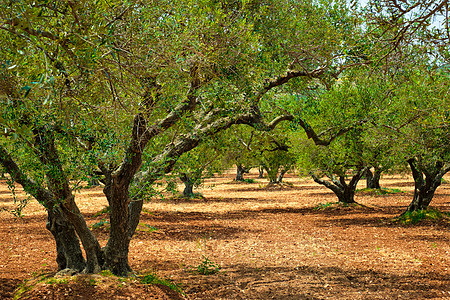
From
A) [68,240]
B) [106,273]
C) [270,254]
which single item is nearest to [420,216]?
[270,254]

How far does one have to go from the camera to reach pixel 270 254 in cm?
1262

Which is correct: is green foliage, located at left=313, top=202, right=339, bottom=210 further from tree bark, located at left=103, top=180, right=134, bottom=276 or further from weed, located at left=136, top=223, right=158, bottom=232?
tree bark, located at left=103, top=180, right=134, bottom=276

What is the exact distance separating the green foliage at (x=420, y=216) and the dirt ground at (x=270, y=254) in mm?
529

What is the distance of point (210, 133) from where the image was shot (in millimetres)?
9008

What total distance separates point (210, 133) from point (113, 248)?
312 cm

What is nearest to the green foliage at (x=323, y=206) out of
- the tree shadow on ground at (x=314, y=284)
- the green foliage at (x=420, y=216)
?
the green foliage at (x=420, y=216)

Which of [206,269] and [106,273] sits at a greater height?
[106,273]

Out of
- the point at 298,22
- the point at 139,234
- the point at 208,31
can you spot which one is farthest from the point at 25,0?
the point at 139,234

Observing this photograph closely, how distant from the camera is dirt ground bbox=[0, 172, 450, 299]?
8.55 metres

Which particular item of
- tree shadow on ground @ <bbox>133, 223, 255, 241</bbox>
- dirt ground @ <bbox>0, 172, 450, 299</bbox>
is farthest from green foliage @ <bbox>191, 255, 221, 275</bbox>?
tree shadow on ground @ <bbox>133, 223, 255, 241</bbox>

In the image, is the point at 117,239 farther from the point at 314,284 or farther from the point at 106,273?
the point at 314,284

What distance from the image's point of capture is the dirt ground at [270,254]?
28.1ft

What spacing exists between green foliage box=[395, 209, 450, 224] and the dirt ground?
53 centimetres

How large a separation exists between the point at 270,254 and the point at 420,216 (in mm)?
7928
